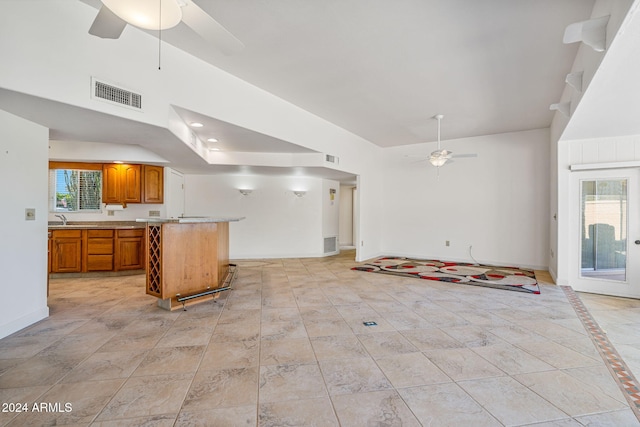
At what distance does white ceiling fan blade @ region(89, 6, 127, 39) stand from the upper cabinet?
470 cm

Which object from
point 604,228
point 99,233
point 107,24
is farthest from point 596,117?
point 99,233

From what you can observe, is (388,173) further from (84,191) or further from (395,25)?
(84,191)

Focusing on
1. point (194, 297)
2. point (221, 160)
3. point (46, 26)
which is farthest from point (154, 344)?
point (221, 160)

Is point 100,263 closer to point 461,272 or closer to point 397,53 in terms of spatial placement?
point 397,53

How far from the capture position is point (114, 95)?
119 inches

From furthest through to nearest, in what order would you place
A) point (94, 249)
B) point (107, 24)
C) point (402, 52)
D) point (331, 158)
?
point (331, 158) → point (94, 249) → point (402, 52) → point (107, 24)

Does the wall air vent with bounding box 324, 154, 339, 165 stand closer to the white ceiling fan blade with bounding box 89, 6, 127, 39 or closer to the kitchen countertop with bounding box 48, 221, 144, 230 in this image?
the kitchen countertop with bounding box 48, 221, 144, 230

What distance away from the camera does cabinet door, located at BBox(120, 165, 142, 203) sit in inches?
239

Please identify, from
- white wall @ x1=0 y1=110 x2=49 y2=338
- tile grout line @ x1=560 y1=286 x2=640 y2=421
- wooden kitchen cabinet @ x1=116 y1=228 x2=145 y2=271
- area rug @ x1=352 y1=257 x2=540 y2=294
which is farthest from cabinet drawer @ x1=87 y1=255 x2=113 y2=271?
tile grout line @ x1=560 y1=286 x2=640 y2=421

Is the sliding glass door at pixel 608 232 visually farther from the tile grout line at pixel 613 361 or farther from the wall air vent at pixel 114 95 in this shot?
the wall air vent at pixel 114 95

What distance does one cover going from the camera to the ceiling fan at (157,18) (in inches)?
62.8

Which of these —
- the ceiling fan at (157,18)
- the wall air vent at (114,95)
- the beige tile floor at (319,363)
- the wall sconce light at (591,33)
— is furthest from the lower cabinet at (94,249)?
the wall sconce light at (591,33)

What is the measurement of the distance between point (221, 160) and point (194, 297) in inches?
130

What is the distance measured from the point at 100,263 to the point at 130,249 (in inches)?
22.0
